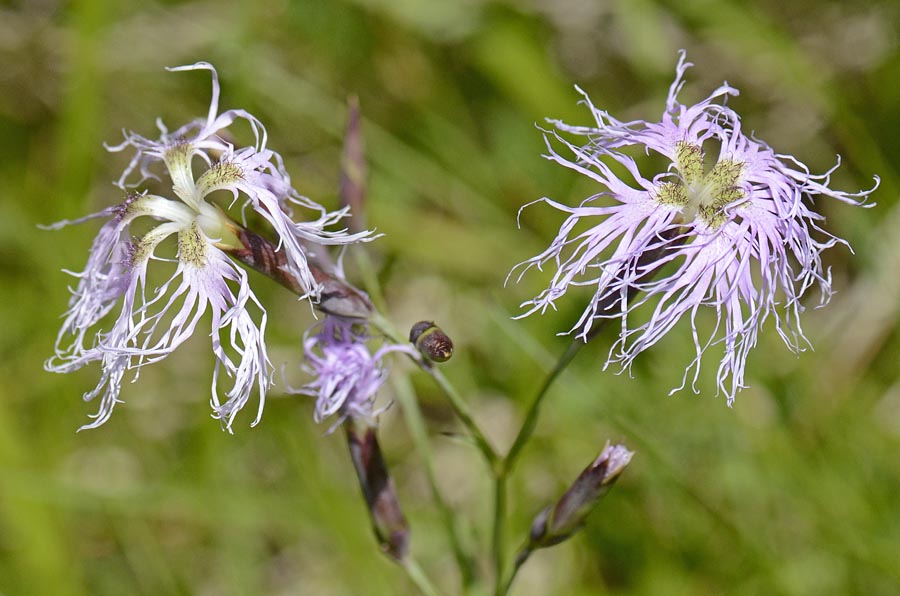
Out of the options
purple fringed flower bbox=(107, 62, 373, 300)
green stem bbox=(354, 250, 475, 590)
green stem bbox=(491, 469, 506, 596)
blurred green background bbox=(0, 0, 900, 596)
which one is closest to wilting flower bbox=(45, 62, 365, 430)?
purple fringed flower bbox=(107, 62, 373, 300)

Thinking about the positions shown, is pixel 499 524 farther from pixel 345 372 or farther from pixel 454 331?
pixel 454 331

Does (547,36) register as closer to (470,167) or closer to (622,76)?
(622,76)

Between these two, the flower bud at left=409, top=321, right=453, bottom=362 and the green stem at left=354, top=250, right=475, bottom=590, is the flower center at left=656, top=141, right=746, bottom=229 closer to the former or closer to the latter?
the flower bud at left=409, top=321, right=453, bottom=362

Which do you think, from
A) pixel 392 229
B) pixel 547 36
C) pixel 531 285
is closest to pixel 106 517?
pixel 392 229

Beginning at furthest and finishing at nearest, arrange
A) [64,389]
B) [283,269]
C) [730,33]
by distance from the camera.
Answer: [730,33]
[64,389]
[283,269]

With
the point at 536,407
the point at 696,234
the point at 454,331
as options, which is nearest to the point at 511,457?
the point at 536,407

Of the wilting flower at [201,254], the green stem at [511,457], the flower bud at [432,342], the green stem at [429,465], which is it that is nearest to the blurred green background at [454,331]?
the green stem at [429,465]

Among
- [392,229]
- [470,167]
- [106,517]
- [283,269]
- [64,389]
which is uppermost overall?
[283,269]
